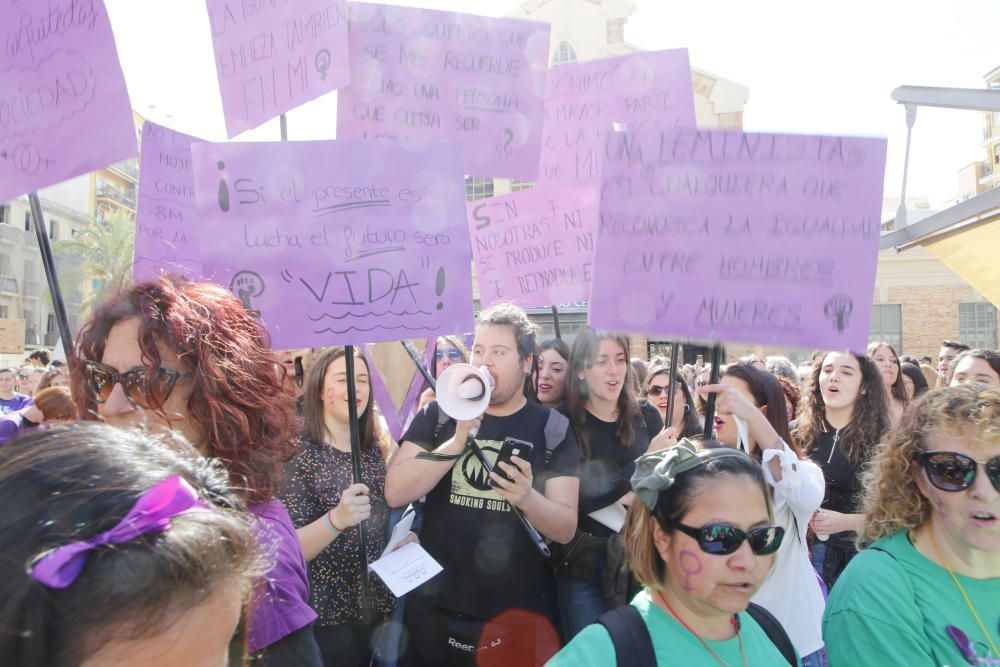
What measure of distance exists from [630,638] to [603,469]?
1.51 metres

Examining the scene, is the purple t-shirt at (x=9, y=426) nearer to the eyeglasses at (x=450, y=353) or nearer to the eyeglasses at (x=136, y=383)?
the eyeglasses at (x=136, y=383)

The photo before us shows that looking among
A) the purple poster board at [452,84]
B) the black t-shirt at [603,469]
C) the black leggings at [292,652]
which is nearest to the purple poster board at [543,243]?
the purple poster board at [452,84]

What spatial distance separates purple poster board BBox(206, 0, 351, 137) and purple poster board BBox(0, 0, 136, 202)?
25.5 inches

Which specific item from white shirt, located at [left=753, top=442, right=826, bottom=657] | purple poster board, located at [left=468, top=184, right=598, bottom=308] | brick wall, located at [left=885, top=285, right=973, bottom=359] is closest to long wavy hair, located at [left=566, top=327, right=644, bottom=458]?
purple poster board, located at [left=468, top=184, right=598, bottom=308]

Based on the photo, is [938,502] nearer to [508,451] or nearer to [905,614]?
[905,614]

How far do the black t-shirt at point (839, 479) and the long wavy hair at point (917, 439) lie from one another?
6.04 feet

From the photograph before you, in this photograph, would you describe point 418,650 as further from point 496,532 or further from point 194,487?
point 194,487

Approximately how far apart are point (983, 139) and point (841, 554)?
63.2 metres

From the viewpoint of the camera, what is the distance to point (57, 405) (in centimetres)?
308

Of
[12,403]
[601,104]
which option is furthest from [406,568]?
[12,403]

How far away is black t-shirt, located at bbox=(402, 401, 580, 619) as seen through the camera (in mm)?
2645

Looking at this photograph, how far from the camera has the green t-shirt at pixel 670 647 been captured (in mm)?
1521

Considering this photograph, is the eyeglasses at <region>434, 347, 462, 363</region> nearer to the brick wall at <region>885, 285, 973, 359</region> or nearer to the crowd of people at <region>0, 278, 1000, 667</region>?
the crowd of people at <region>0, 278, 1000, 667</region>

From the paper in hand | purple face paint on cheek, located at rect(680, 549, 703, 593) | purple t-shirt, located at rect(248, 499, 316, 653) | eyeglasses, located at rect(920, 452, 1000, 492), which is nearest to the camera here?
purple t-shirt, located at rect(248, 499, 316, 653)
